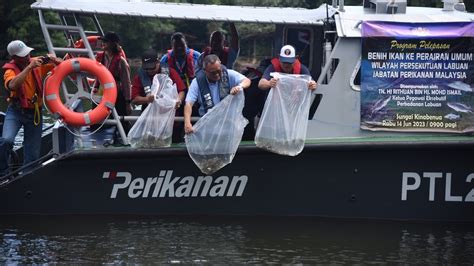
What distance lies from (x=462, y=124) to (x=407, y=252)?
147 centimetres

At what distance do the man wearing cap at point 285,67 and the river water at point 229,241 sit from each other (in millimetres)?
1484

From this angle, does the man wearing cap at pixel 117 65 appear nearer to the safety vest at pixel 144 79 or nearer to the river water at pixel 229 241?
the safety vest at pixel 144 79

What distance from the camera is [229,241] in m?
9.35

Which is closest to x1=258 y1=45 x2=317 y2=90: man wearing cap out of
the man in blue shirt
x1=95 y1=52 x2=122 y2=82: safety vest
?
the man in blue shirt

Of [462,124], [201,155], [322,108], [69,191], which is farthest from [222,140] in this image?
[462,124]

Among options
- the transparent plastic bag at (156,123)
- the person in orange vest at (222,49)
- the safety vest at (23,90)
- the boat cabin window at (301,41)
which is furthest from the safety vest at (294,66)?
the safety vest at (23,90)

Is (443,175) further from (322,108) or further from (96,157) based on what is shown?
(96,157)

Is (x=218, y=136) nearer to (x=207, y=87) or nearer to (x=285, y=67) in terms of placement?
(x=207, y=87)

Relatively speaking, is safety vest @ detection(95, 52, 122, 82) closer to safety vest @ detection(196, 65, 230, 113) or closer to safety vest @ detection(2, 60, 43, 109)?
safety vest @ detection(2, 60, 43, 109)

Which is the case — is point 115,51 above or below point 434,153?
above

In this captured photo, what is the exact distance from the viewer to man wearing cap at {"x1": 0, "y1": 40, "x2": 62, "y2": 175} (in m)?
9.61

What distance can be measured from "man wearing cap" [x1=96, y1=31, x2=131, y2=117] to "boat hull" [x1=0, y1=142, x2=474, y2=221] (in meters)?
0.86

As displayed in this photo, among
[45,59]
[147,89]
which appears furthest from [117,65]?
[45,59]

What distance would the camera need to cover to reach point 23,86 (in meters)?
9.66
